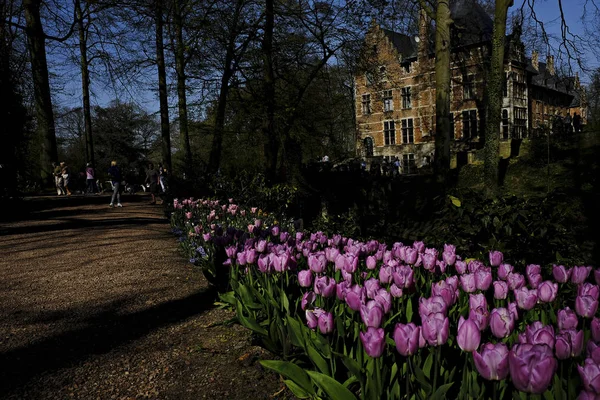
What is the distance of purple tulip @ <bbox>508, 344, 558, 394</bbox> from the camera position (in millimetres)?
1194

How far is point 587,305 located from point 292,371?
1201mm

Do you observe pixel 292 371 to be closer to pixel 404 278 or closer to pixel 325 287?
pixel 325 287

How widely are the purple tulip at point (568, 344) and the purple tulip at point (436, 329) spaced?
329mm

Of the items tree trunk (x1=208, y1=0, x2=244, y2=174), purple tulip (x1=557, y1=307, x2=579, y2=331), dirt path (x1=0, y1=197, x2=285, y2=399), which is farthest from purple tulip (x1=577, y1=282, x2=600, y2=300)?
tree trunk (x1=208, y1=0, x2=244, y2=174)

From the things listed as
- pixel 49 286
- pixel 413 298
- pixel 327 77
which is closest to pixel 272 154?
pixel 327 77

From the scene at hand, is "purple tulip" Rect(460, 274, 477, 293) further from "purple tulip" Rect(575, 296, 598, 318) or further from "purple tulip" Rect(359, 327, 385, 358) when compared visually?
"purple tulip" Rect(359, 327, 385, 358)

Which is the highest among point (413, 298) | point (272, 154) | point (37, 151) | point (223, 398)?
point (37, 151)

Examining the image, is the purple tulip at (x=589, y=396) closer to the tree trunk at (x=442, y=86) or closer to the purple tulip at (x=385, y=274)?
the purple tulip at (x=385, y=274)

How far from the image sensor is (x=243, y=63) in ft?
42.9

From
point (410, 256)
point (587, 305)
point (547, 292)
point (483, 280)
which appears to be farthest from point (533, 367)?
point (410, 256)

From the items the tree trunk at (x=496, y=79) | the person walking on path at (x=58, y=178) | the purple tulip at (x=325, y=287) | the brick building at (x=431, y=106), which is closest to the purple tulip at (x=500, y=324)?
the purple tulip at (x=325, y=287)

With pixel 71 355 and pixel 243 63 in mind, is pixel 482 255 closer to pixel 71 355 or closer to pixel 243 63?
pixel 71 355

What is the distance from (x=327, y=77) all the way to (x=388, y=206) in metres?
9.77

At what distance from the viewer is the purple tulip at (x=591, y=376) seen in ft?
3.88
